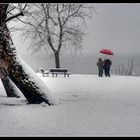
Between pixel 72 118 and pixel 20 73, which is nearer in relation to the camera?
pixel 72 118

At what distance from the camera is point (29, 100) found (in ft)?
40.1

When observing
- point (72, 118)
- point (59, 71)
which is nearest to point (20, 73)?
point (72, 118)

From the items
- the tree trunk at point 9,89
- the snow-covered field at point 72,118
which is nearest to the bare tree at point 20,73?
the snow-covered field at point 72,118

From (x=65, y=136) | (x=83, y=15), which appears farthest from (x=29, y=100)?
(x=83, y=15)

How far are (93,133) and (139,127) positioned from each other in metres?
1.31

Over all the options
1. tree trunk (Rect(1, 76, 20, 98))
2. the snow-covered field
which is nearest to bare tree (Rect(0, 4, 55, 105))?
the snow-covered field

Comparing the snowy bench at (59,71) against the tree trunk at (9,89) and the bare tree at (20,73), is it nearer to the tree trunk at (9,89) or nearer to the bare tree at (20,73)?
the tree trunk at (9,89)

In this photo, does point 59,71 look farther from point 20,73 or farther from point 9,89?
point 20,73

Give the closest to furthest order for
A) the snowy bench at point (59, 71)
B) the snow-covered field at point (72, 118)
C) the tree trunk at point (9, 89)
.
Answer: the snow-covered field at point (72, 118)
the tree trunk at point (9, 89)
the snowy bench at point (59, 71)

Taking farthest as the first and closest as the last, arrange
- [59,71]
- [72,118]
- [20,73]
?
[59,71] < [20,73] < [72,118]

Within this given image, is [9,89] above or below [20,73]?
below

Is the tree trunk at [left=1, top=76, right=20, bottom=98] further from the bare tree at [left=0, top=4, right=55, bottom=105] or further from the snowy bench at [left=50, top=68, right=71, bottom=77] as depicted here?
the snowy bench at [left=50, top=68, right=71, bottom=77]

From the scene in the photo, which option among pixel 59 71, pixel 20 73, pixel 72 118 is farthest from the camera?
pixel 59 71

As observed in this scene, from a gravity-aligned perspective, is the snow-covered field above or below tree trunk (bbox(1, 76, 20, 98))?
below
